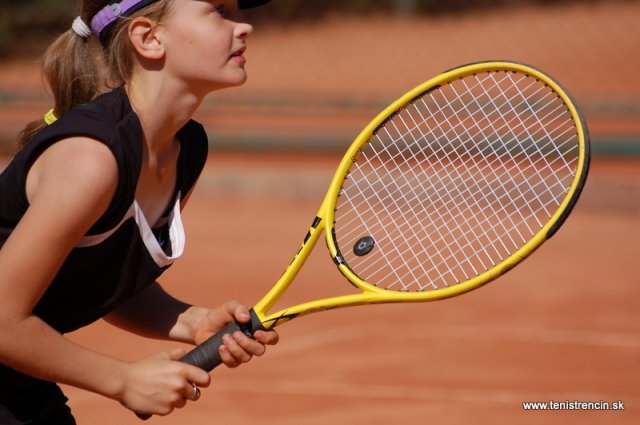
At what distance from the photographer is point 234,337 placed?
252cm

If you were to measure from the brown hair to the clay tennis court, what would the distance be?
223 centimetres

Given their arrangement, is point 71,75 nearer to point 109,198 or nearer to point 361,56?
point 109,198

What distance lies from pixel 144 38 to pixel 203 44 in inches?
4.8

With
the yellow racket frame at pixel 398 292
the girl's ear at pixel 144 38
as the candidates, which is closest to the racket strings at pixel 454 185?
the yellow racket frame at pixel 398 292

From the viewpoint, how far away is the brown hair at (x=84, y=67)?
2525 mm

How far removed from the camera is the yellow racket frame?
8.44ft

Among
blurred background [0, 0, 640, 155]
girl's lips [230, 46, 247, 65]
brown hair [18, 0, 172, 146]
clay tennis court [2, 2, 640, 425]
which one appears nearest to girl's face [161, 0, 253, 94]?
girl's lips [230, 46, 247, 65]

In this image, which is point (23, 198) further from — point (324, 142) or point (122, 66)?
point (324, 142)

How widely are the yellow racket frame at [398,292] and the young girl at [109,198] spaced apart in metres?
0.10

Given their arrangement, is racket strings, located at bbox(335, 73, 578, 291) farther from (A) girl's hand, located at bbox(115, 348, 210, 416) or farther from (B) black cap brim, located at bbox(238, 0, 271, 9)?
(A) girl's hand, located at bbox(115, 348, 210, 416)

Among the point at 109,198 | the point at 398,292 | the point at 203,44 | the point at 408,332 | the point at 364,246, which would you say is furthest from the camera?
the point at 408,332

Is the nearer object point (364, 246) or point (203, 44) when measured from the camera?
point (203, 44)

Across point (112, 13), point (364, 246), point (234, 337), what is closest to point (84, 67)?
point (112, 13)

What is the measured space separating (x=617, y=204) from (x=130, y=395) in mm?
7429
